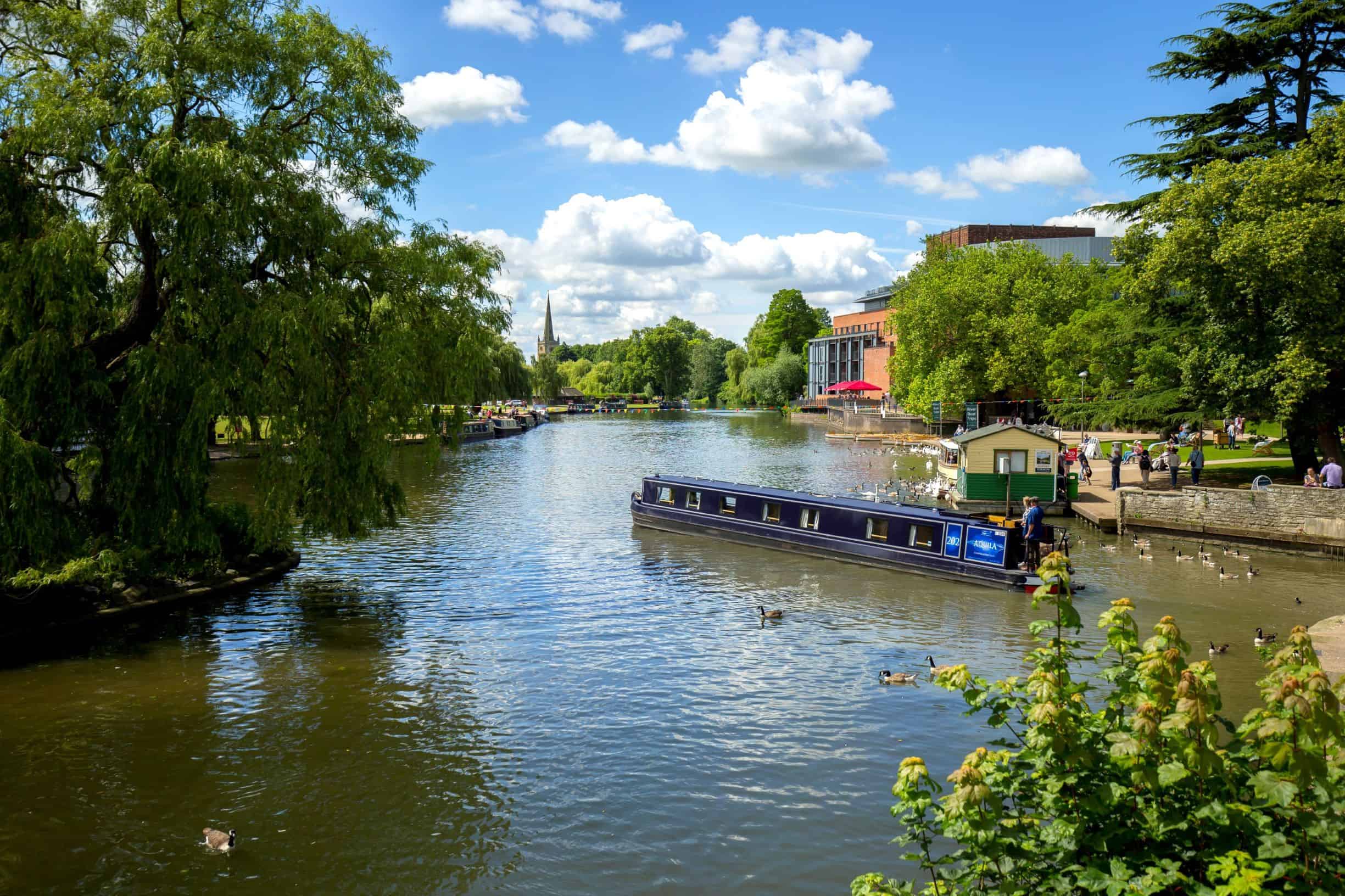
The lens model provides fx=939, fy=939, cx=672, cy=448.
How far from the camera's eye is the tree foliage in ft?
17.4

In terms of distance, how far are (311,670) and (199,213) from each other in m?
9.05

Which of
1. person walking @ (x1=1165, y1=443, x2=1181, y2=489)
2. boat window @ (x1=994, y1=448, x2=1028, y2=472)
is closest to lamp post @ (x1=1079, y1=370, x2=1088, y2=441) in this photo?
person walking @ (x1=1165, y1=443, x2=1181, y2=489)

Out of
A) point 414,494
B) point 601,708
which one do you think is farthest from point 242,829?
point 414,494

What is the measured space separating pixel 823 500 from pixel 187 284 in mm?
18792

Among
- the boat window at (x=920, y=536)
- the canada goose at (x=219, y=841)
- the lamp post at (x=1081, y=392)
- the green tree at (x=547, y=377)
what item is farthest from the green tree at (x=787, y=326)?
the canada goose at (x=219, y=841)

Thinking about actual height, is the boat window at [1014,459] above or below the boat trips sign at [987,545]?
above

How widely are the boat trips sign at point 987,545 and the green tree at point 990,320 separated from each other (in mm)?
44482

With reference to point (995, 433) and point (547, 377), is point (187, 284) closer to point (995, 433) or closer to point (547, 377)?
point (995, 433)

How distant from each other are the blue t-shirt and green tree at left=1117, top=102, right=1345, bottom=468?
1164 cm

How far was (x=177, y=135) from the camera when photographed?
18.9m

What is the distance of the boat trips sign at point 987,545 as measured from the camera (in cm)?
2470

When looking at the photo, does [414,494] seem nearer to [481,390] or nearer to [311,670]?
[481,390]

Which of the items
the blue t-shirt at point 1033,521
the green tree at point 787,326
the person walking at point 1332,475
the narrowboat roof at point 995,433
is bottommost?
the blue t-shirt at point 1033,521

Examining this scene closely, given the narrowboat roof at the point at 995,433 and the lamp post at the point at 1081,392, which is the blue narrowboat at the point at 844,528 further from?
the lamp post at the point at 1081,392
